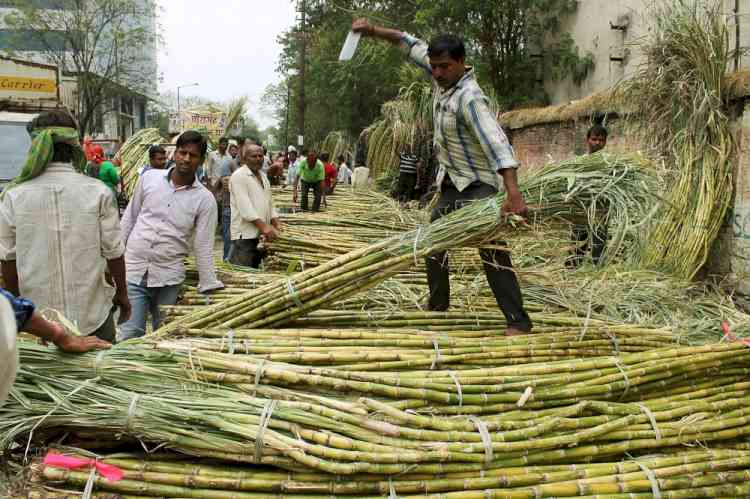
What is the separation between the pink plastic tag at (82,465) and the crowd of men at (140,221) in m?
0.38

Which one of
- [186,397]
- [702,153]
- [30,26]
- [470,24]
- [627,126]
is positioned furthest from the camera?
[30,26]

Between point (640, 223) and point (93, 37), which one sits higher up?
point (93, 37)

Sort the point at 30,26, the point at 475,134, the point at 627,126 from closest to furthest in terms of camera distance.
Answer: the point at 475,134 < the point at 627,126 < the point at 30,26

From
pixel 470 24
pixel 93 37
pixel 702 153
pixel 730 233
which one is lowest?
pixel 730 233

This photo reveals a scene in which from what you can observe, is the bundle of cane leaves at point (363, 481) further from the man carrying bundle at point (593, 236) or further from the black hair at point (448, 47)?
the black hair at point (448, 47)

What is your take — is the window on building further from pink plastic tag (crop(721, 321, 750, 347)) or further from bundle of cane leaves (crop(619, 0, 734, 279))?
pink plastic tag (crop(721, 321, 750, 347))

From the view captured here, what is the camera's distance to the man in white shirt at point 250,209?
470 centimetres

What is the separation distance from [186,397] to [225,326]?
26.3 inches

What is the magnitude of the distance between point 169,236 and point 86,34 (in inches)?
1056

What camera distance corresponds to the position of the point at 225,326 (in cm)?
276

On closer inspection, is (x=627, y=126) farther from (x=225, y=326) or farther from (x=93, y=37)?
(x=93, y=37)

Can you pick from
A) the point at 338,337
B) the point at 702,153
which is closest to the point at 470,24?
the point at 702,153

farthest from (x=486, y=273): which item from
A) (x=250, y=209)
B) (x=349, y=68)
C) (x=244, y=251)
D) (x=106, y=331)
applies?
(x=349, y=68)

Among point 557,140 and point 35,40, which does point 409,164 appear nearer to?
point 557,140
